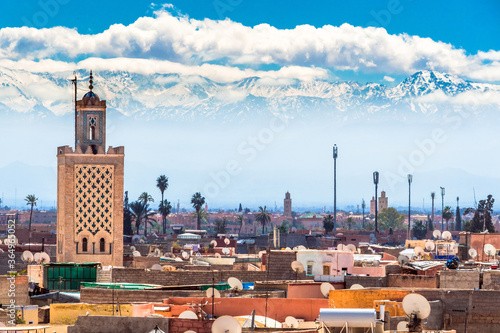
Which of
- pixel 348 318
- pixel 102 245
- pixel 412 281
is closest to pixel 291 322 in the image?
pixel 348 318

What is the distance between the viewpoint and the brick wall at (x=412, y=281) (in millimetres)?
25203

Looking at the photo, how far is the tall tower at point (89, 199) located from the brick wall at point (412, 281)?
11.4m

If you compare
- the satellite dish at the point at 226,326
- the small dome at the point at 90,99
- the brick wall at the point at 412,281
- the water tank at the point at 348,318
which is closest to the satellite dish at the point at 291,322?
the water tank at the point at 348,318

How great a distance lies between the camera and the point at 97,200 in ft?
116

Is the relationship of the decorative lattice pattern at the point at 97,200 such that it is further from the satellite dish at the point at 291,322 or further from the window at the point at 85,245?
the satellite dish at the point at 291,322

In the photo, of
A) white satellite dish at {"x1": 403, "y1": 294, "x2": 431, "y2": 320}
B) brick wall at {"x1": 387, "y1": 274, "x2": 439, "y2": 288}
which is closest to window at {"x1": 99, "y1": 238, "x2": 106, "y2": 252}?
brick wall at {"x1": 387, "y1": 274, "x2": 439, "y2": 288}

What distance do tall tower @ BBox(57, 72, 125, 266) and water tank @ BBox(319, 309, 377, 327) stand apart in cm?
2011

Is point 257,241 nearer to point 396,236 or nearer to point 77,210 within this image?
point 396,236

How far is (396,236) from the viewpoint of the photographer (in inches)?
4456

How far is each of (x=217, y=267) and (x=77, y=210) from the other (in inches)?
172

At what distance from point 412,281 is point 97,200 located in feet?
40.5

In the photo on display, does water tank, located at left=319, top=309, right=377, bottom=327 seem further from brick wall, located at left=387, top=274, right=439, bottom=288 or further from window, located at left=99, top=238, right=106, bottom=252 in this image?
window, located at left=99, top=238, right=106, bottom=252

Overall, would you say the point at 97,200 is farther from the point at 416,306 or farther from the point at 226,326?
the point at 226,326

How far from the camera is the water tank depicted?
50.6 ft
